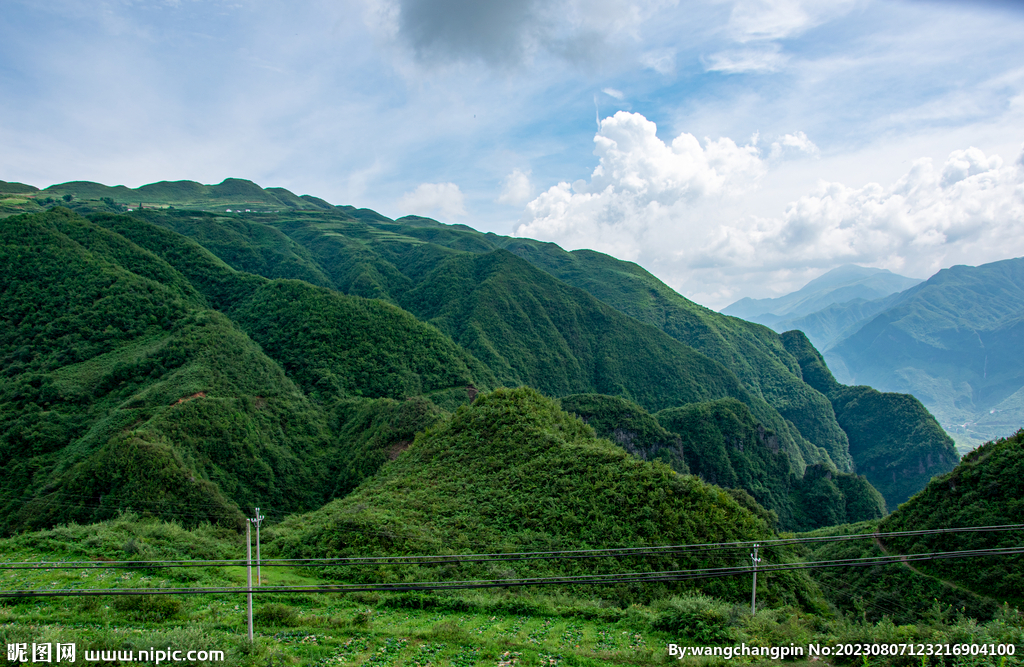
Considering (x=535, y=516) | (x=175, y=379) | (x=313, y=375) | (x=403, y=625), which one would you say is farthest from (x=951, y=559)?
(x=313, y=375)

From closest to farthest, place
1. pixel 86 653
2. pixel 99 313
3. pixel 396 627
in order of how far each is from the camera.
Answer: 1. pixel 86 653
2. pixel 396 627
3. pixel 99 313

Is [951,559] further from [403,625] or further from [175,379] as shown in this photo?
[175,379]

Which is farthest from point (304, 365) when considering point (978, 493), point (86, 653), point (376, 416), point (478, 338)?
point (978, 493)

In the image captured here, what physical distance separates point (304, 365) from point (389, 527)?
47.9m

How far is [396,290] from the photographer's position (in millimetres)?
127562

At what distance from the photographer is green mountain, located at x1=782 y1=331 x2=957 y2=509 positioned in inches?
4188

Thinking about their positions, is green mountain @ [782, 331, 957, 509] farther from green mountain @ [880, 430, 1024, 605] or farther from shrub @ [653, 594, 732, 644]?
shrub @ [653, 594, 732, 644]

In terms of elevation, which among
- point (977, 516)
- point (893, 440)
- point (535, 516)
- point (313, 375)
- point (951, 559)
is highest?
point (313, 375)

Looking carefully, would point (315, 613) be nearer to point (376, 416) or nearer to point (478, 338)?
point (376, 416)

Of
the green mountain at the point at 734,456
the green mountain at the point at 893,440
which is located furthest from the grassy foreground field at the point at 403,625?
the green mountain at the point at 893,440

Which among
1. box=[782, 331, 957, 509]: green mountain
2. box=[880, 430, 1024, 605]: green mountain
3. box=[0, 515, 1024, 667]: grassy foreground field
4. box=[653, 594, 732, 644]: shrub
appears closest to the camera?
box=[0, 515, 1024, 667]: grassy foreground field

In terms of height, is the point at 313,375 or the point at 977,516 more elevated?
the point at 313,375

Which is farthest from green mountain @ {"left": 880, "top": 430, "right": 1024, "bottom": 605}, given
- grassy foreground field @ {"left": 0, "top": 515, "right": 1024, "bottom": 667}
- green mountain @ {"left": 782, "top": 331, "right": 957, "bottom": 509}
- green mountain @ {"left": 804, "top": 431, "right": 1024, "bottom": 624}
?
green mountain @ {"left": 782, "top": 331, "right": 957, "bottom": 509}

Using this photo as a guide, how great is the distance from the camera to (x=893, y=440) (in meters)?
119
